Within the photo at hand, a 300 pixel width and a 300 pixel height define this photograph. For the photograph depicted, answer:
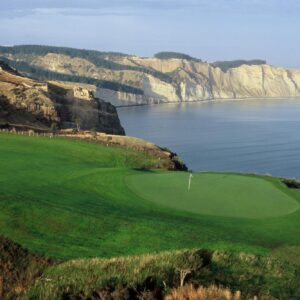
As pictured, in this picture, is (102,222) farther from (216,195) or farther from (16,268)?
(16,268)

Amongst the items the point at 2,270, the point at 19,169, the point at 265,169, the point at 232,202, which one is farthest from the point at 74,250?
the point at 265,169

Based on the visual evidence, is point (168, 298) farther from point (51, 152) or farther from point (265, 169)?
point (265, 169)

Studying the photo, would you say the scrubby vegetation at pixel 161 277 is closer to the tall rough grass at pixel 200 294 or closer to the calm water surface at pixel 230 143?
the tall rough grass at pixel 200 294

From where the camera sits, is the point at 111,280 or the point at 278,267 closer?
the point at 111,280

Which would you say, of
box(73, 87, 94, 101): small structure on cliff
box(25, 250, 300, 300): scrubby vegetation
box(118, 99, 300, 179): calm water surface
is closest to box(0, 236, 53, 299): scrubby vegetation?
box(25, 250, 300, 300): scrubby vegetation

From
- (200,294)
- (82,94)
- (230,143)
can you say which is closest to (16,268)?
(200,294)

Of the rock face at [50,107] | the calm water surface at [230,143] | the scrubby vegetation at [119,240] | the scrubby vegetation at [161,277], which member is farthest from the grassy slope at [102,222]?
the calm water surface at [230,143]
